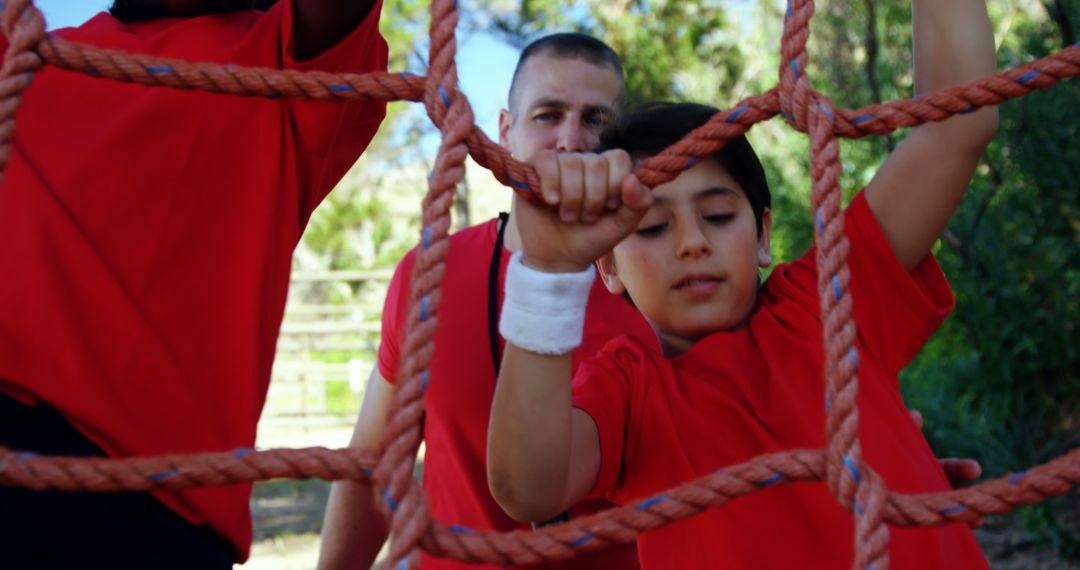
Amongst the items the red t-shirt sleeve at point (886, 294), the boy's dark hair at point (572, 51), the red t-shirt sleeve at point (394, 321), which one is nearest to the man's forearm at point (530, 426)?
the red t-shirt sleeve at point (886, 294)

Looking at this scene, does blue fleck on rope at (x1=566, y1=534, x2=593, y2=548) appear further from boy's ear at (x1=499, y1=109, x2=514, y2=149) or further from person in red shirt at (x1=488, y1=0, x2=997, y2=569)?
boy's ear at (x1=499, y1=109, x2=514, y2=149)

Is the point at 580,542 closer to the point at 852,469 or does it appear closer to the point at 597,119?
the point at 852,469

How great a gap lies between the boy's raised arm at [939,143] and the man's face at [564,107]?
0.67m

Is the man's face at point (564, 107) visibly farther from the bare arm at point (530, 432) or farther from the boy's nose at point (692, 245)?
the bare arm at point (530, 432)

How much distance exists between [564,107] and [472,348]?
18.3 inches

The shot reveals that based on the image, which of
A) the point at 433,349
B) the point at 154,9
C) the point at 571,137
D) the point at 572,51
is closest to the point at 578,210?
the point at 433,349

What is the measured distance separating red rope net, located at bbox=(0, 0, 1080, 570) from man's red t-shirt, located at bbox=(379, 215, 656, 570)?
1.61 ft

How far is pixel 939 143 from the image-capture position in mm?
929

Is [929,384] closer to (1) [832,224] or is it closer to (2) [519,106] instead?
(2) [519,106]

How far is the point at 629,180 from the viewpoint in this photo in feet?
2.60

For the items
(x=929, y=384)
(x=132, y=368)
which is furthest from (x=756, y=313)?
(x=929, y=384)

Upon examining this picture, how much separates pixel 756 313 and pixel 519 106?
759 millimetres

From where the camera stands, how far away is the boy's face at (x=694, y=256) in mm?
1018

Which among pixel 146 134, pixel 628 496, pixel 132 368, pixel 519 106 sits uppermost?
pixel 519 106
